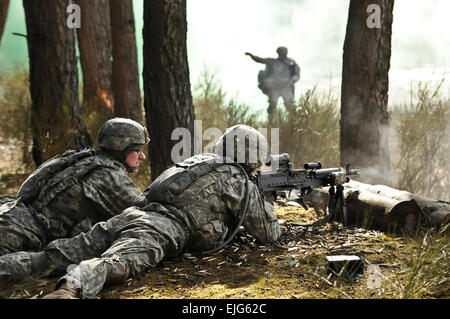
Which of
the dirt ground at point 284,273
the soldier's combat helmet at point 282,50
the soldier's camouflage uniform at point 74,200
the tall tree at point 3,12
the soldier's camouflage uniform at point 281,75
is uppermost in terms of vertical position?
the tall tree at point 3,12

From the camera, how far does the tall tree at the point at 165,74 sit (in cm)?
663

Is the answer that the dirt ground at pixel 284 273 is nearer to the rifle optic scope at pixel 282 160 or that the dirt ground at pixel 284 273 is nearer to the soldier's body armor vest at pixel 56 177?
the rifle optic scope at pixel 282 160

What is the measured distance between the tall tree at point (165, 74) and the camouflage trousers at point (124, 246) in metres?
2.65

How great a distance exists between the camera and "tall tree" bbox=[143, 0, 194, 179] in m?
6.63

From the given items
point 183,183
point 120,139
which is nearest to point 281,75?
point 120,139

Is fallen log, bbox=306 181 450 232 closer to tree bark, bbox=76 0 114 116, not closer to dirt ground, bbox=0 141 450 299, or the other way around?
dirt ground, bbox=0 141 450 299

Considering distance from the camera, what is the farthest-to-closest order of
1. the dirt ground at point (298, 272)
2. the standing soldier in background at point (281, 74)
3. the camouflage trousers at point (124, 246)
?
the standing soldier in background at point (281, 74) → the camouflage trousers at point (124, 246) → the dirt ground at point (298, 272)

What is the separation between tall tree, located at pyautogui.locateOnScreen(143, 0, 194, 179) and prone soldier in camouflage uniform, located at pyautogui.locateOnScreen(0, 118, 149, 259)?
2.02 metres

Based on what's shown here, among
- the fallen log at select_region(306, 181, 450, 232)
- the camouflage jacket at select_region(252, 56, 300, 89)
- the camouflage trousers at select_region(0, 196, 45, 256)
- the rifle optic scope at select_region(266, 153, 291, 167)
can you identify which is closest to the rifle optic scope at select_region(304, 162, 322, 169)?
the rifle optic scope at select_region(266, 153, 291, 167)

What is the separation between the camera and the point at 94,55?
35.0 ft

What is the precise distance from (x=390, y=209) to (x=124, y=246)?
2.71 metres

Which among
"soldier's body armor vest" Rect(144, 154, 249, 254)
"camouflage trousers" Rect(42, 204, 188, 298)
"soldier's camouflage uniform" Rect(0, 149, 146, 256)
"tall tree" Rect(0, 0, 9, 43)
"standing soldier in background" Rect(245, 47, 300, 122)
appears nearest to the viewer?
"camouflage trousers" Rect(42, 204, 188, 298)

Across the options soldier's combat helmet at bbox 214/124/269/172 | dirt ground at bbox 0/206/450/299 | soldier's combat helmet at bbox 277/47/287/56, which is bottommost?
dirt ground at bbox 0/206/450/299

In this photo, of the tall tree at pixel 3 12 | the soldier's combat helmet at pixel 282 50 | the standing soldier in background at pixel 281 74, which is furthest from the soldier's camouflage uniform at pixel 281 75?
the tall tree at pixel 3 12
